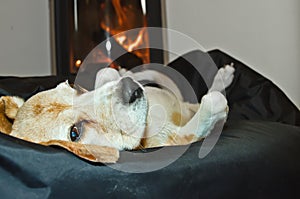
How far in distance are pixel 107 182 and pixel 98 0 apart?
76.9 inches

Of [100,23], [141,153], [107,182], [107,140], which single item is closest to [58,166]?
[107,182]

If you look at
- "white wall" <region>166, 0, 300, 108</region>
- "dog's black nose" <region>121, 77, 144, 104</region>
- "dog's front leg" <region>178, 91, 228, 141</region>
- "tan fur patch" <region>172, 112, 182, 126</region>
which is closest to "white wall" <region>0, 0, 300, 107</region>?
"white wall" <region>166, 0, 300, 108</region>

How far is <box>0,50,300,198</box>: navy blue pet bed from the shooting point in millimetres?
560

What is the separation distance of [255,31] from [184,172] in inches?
57.5

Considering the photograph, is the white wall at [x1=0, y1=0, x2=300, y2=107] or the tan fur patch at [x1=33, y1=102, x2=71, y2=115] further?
the white wall at [x1=0, y1=0, x2=300, y2=107]

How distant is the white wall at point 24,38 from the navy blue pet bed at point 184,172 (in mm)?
1168

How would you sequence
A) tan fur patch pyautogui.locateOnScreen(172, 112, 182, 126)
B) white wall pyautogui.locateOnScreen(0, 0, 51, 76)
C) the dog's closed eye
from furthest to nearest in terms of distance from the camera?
white wall pyautogui.locateOnScreen(0, 0, 51, 76) → tan fur patch pyautogui.locateOnScreen(172, 112, 182, 126) → the dog's closed eye

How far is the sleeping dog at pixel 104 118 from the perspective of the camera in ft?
2.85

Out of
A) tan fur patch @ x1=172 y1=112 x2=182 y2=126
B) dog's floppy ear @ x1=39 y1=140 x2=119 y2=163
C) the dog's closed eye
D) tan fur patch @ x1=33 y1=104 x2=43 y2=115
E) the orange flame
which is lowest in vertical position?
tan fur patch @ x1=172 y1=112 x2=182 y2=126

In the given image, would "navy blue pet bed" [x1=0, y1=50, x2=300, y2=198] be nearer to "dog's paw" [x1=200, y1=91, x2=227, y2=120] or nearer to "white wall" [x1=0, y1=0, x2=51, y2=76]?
"dog's paw" [x1=200, y1=91, x2=227, y2=120]

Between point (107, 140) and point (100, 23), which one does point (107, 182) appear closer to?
point (107, 140)

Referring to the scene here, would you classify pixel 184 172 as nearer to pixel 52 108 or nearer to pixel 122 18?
pixel 52 108

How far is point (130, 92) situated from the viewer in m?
0.90

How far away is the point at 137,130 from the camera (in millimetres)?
913
